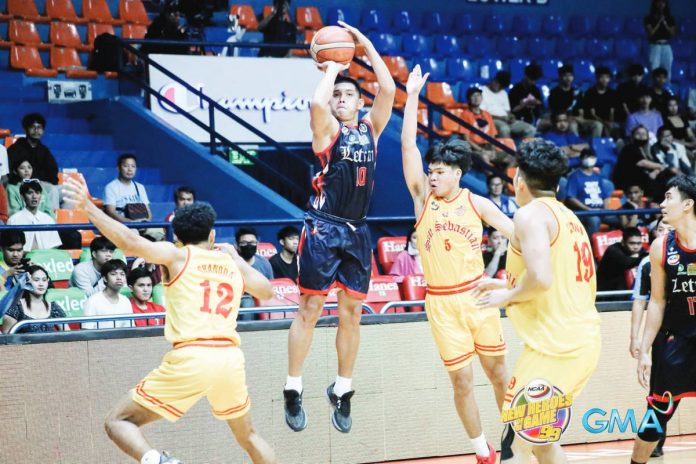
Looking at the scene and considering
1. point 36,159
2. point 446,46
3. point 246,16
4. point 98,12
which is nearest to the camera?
point 36,159

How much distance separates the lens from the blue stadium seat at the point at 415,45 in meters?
16.8

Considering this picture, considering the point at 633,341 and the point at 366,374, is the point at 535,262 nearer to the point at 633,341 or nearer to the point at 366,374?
the point at 633,341

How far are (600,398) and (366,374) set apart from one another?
228 cm

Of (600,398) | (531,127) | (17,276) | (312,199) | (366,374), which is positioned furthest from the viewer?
(531,127)

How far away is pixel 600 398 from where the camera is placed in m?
9.62

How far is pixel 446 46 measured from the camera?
17.2 metres

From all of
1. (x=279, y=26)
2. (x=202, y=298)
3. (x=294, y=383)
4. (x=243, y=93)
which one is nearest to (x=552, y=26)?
(x=279, y=26)

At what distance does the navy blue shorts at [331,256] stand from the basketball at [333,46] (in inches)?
40.8

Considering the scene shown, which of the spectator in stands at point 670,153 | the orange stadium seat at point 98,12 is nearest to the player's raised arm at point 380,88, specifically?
the orange stadium seat at point 98,12

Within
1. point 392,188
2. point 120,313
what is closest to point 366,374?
point 120,313

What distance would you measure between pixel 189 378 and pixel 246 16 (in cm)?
1052

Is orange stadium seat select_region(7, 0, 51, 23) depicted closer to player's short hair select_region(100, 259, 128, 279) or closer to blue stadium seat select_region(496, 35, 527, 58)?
player's short hair select_region(100, 259, 128, 279)

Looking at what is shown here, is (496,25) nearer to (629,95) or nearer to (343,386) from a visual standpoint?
(629,95)

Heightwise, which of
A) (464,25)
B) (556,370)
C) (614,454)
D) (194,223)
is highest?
(464,25)
